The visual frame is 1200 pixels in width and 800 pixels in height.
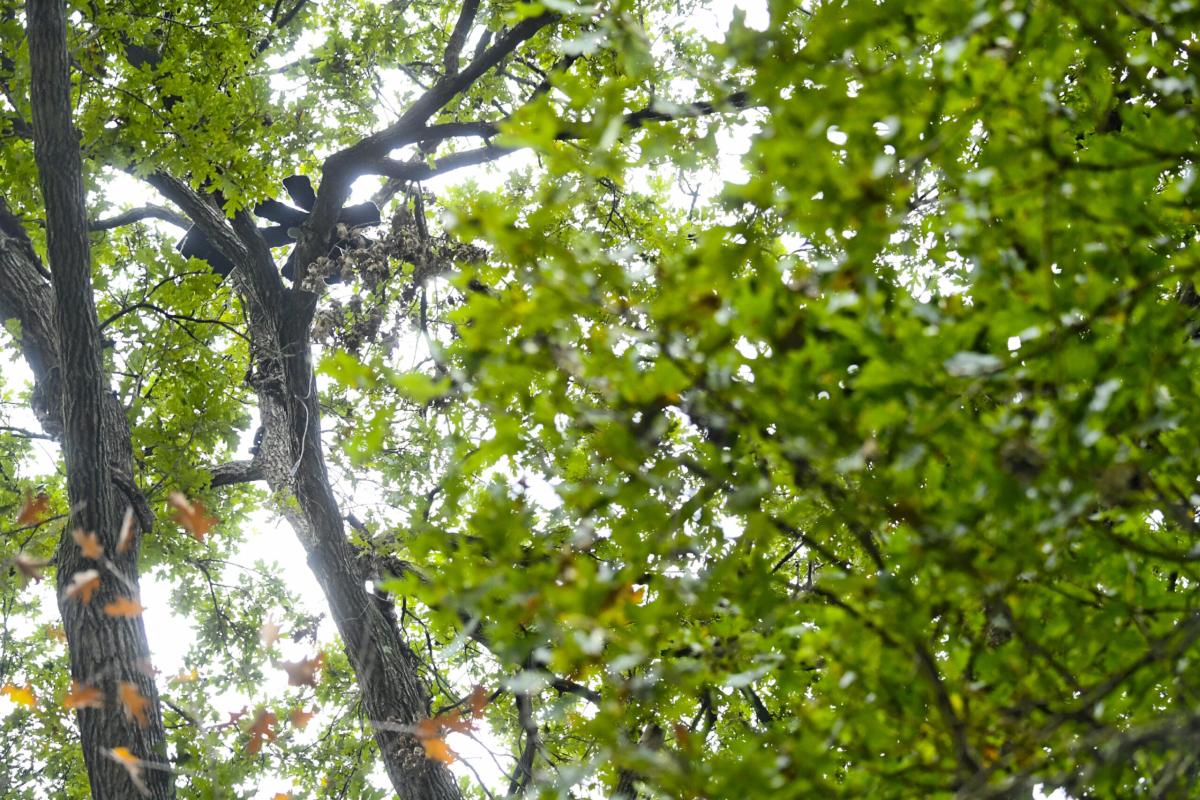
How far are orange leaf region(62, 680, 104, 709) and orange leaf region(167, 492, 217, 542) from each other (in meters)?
1.40

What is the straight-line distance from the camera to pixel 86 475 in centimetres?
503

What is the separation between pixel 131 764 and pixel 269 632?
382cm

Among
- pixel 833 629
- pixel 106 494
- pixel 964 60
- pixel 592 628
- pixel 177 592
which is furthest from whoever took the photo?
pixel 177 592

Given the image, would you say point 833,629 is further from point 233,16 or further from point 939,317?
point 233,16

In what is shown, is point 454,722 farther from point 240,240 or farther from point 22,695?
point 22,695

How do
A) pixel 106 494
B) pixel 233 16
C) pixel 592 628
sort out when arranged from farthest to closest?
pixel 233 16 < pixel 106 494 < pixel 592 628

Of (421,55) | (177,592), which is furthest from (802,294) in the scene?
(177,592)

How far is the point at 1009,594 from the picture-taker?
154 centimetres

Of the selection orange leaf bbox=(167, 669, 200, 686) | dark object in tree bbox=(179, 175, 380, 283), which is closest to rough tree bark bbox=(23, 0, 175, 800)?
dark object in tree bbox=(179, 175, 380, 283)

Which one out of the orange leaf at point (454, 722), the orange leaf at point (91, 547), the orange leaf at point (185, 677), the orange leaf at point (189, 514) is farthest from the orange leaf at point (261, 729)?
the orange leaf at point (91, 547)

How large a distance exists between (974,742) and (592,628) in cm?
72

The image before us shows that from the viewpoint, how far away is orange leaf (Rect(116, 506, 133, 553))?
5.11m

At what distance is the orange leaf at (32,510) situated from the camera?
6.89 m

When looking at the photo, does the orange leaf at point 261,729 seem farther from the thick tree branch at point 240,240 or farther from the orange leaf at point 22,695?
the thick tree branch at point 240,240
